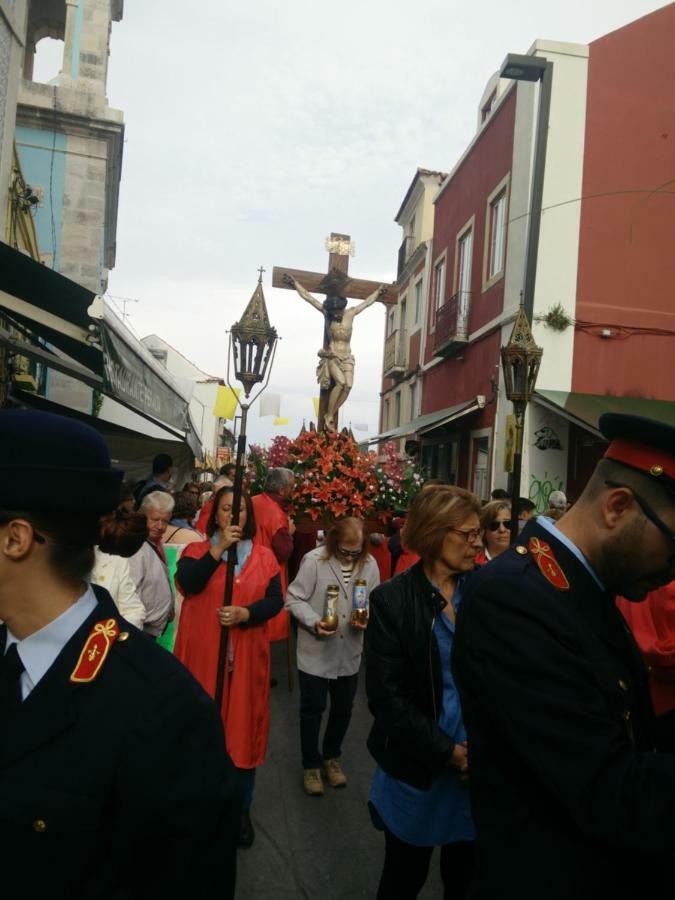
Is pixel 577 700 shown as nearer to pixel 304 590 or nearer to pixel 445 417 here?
pixel 304 590

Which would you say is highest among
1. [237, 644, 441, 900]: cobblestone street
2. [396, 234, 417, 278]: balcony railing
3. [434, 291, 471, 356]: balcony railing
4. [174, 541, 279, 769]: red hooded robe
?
[396, 234, 417, 278]: balcony railing

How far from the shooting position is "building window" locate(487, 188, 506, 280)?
1267cm

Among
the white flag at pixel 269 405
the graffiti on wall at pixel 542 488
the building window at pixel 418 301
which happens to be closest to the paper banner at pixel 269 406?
the white flag at pixel 269 405

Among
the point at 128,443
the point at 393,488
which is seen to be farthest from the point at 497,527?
the point at 128,443

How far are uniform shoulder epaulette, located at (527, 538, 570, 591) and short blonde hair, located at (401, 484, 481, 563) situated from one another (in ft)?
4.08

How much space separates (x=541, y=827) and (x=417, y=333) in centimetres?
1860

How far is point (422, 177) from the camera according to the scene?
70.7 ft

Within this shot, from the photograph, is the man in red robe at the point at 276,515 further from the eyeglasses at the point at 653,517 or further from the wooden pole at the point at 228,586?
the eyeglasses at the point at 653,517

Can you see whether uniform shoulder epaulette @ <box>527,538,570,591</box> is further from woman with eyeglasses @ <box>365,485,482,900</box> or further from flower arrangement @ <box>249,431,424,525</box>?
flower arrangement @ <box>249,431,424,525</box>

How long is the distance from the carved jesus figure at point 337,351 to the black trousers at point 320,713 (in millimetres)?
5231

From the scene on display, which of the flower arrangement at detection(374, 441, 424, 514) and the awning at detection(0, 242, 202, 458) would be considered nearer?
the awning at detection(0, 242, 202, 458)

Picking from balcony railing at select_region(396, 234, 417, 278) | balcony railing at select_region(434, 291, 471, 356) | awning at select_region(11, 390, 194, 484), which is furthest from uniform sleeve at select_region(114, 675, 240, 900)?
balcony railing at select_region(396, 234, 417, 278)

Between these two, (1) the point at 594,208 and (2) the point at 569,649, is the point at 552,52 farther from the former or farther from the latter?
(2) the point at 569,649

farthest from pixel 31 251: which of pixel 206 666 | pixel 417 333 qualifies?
pixel 417 333
